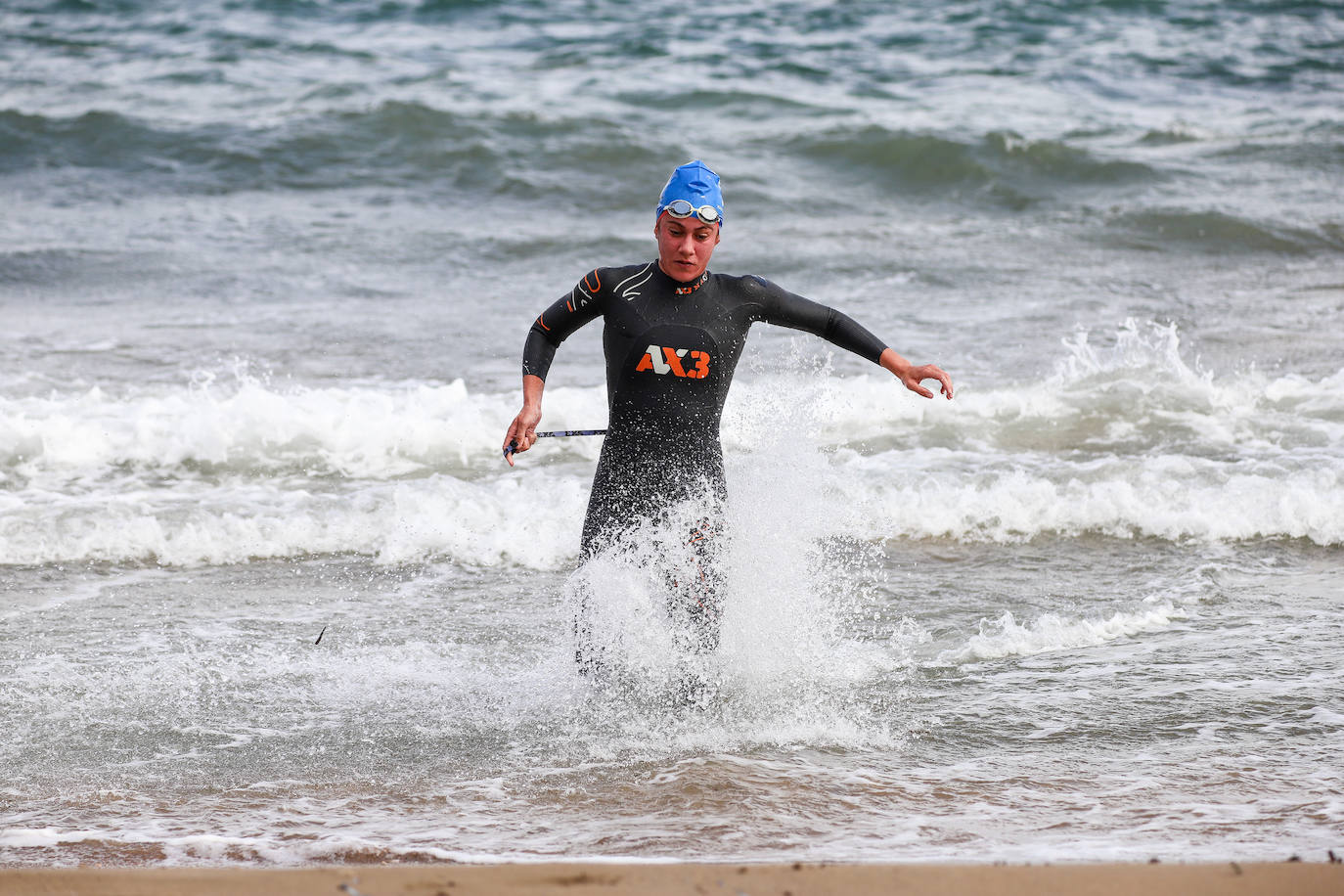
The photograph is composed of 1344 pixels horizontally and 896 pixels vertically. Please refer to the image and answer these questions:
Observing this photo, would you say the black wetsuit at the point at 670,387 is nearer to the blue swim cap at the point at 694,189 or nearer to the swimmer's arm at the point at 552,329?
the swimmer's arm at the point at 552,329

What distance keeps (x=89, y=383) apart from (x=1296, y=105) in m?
17.7

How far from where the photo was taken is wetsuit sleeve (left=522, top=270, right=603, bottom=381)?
16.0 ft

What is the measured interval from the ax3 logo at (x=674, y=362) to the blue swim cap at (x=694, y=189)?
1.61ft

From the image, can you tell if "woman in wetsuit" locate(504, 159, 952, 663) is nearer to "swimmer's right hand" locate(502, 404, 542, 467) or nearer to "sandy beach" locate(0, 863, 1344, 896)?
"swimmer's right hand" locate(502, 404, 542, 467)

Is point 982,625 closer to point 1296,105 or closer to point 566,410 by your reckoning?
point 566,410

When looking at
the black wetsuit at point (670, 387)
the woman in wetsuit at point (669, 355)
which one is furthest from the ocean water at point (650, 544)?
the woman in wetsuit at point (669, 355)

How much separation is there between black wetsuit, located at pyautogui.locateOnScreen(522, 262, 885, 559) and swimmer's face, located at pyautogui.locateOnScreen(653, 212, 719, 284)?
0.22ft

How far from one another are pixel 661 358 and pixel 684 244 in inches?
16.7

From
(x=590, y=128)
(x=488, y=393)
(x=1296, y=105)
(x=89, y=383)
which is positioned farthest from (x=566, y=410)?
(x=1296, y=105)

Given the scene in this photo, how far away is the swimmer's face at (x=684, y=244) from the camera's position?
187 inches

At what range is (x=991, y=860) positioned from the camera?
137 inches

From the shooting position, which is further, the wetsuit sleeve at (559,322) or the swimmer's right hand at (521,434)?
the wetsuit sleeve at (559,322)

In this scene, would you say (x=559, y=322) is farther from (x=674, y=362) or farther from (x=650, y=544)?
(x=650, y=544)

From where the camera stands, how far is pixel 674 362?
483cm
